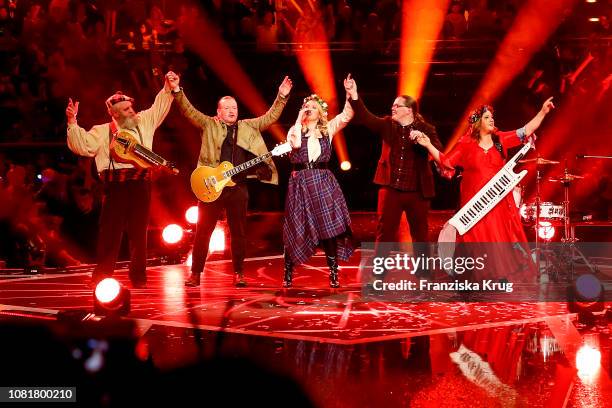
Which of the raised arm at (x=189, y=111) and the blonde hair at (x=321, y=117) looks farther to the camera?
the raised arm at (x=189, y=111)

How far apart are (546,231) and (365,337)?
14.1 ft

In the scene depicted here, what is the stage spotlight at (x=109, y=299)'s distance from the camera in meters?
6.70

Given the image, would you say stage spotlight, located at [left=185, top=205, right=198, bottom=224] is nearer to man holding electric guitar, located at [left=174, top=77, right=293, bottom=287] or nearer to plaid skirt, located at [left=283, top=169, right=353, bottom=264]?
man holding electric guitar, located at [left=174, top=77, right=293, bottom=287]

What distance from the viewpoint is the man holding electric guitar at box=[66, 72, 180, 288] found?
329 inches

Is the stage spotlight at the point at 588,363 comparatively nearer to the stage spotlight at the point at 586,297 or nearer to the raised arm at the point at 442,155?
the stage spotlight at the point at 586,297

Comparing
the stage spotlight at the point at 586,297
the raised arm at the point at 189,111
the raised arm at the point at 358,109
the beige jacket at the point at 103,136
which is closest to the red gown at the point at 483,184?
the raised arm at the point at 358,109

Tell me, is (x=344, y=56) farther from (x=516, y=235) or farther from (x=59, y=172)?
(x=516, y=235)

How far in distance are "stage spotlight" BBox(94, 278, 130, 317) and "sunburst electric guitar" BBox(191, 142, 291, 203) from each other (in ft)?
6.73

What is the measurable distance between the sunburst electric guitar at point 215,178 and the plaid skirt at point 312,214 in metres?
A: 0.49

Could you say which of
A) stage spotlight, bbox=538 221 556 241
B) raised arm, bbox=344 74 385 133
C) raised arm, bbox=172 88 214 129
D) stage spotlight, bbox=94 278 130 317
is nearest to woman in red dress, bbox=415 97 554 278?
raised arm, bbox=344 74 385 133

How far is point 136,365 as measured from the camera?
532 centimetres

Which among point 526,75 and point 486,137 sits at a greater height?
point 526,75

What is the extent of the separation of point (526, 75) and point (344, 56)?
2.74m

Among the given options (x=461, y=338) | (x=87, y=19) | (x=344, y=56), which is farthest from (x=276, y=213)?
(x=461, y=338)
